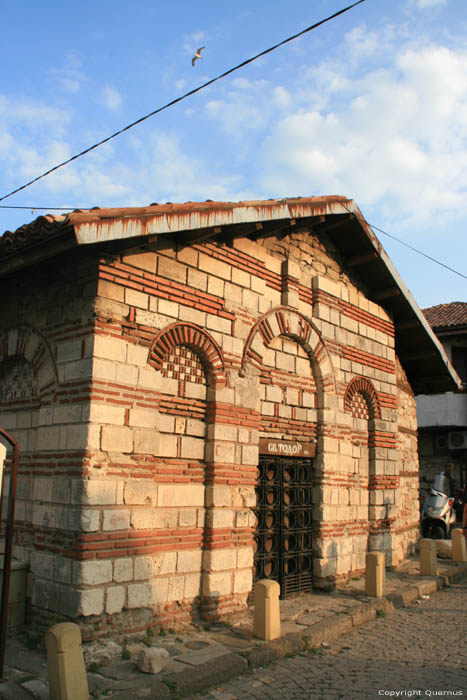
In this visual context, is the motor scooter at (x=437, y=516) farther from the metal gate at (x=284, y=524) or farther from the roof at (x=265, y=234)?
the metal gate at (x=284, y=524)

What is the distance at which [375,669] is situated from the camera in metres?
5.97

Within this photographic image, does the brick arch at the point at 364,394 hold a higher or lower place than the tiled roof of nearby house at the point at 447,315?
lower

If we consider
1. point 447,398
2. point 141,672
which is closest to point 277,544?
point 141,672

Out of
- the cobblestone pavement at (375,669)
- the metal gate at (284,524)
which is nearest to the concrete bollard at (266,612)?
the cobblestone pavement at (375,669)

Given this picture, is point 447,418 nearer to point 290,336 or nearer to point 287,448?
point 290,336

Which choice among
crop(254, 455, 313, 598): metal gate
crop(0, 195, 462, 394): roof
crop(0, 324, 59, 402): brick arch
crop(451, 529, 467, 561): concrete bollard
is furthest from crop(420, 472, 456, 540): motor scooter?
crop(0, 324, 59, 402): brick arch

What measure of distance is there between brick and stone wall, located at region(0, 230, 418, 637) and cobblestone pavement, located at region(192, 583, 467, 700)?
4.45 feet

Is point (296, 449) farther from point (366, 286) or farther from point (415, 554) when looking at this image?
point (415, 554)

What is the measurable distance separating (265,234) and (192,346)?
236cm

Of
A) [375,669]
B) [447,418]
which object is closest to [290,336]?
[375,669]

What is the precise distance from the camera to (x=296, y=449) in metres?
8.88

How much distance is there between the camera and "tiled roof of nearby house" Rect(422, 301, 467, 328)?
2130 cm

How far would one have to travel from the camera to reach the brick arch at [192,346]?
22.7 feet

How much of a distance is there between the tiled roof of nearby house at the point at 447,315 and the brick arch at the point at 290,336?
13.2 m
